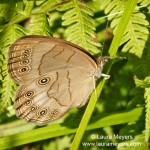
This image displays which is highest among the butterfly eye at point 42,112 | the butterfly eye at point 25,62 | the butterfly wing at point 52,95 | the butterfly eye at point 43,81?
the butterfly eye at point 25,62

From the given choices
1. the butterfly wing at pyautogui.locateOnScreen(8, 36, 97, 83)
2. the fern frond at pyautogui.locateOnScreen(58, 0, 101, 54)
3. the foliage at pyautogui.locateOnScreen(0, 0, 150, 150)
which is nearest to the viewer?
the butterfly wing at pyautogui.locateOnScreen(8, 36, 97, 83)

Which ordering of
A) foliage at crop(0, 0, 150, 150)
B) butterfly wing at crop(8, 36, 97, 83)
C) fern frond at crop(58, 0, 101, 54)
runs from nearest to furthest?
1. butterfly wing at crop(8, 36, 97, 83)
2. foliage at crop(0, 0, 150, 150)
3. fern frond at crop(58, 0, 101, 54)

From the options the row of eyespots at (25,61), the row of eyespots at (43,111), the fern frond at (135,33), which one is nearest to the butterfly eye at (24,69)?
the row of eyespots at (25,61)

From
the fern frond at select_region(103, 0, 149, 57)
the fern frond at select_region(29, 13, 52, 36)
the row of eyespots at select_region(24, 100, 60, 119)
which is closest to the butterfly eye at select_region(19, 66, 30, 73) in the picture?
the row of eyespots at select_region(24, 100, 60, 119)

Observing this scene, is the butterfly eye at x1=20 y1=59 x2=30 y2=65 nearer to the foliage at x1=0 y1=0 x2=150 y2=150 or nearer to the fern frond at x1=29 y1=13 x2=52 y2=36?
the foliage at x1=0 y1=0 x2=150 y2=150

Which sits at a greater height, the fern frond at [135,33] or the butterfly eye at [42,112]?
the fern frond at [135,33]

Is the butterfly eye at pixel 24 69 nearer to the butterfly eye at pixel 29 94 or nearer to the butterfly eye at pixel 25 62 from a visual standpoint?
the butterfly eye at pixel 25 62

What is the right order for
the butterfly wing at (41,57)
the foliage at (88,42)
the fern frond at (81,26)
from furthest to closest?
the fern frond at (81,26)
the foliage at (88,42)
the butterfly wing at (41,57)
